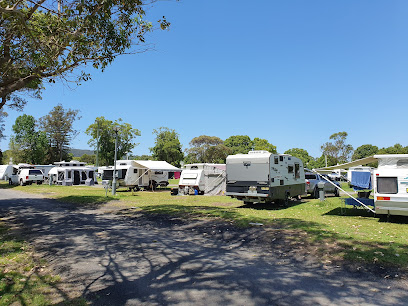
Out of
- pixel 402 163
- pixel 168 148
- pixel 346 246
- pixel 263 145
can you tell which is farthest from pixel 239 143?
pixel 346 246

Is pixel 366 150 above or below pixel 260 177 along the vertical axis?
above

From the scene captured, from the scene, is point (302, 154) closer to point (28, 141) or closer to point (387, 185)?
point (28, 141)

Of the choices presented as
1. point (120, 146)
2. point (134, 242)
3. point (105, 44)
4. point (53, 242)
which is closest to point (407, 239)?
point (134, 242)

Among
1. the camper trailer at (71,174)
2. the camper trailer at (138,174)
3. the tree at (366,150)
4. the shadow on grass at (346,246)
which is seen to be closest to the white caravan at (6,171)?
the camper trailer at (71,174)

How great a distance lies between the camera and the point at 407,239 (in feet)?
23.5

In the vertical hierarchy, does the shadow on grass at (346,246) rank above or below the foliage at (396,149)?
below

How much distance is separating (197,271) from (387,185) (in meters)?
7.62

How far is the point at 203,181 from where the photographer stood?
71.4ft

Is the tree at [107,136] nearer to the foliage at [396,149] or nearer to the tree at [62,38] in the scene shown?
the tree at [62,38]

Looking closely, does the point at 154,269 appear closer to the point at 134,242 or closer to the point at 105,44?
the point at 134,242

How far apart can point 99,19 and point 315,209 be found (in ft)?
38.8

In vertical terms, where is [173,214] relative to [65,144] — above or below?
below

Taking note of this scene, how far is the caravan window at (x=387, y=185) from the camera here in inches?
362

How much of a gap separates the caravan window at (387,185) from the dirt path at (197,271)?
4.46 meters
